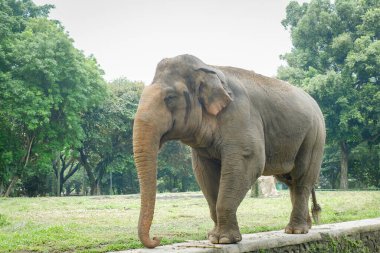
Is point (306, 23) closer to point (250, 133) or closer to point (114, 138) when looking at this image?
point (114, 138)

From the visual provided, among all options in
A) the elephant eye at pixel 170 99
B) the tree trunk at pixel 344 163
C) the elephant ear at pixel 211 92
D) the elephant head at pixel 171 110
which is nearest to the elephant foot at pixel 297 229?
the elephant head at pixel 171 110

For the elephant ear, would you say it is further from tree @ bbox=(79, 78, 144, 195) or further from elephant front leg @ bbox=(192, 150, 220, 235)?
tree @ bbox=(79, 78, 144, 195)

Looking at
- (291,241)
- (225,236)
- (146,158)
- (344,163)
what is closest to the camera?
(146,158)

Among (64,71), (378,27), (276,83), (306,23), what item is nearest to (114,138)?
(64,71)

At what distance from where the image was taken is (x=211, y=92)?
5965 millimetres

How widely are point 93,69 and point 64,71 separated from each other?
4401mm

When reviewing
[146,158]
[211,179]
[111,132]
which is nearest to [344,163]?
[111,132]

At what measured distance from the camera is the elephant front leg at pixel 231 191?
586 centimetres

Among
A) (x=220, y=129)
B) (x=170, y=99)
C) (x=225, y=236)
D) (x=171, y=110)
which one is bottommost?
(x=225, y=236)

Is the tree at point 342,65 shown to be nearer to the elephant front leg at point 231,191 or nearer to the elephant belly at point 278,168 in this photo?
the elephant belly at point 278,168

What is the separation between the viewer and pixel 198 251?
18.2 ft

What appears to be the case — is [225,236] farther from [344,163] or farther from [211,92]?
[344,163]

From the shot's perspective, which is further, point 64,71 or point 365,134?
point 365,134

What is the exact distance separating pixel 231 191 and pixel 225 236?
22.5 inches
